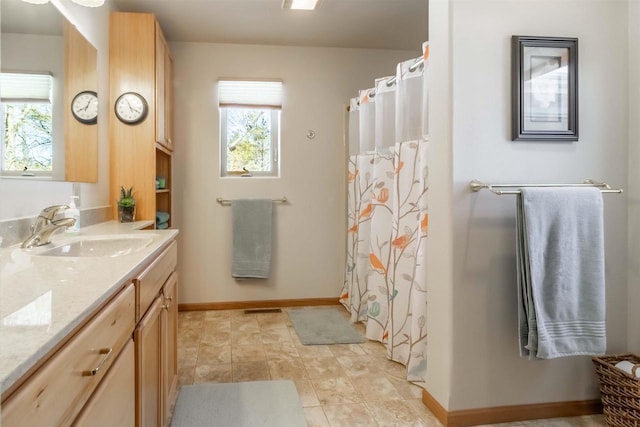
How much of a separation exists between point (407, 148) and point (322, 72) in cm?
173

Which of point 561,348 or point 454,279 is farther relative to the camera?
point 454,279

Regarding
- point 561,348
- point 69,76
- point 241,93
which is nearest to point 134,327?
point 69,76

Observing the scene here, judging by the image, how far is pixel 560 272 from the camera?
183 cm

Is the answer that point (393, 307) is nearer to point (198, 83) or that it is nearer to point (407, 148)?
point (407, 148)

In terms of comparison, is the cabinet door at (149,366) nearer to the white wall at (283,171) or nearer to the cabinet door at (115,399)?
the cabinet door at (115,399)

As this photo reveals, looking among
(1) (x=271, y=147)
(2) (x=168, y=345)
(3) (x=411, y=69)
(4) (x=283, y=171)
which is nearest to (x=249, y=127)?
(1) (x=271, y=147)

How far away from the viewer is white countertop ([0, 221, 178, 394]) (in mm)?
596

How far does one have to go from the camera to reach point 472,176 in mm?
1957

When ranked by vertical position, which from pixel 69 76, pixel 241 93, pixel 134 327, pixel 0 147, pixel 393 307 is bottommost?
pixel 393 307

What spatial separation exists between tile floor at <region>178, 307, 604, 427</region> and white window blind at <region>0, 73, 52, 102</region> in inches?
62.1

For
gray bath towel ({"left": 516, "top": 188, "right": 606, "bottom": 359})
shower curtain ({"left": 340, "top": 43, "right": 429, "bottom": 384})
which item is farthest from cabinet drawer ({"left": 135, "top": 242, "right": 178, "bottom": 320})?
gray bath towel ({"left": 516, "top": 188, "right": 606, "bottom": 359})

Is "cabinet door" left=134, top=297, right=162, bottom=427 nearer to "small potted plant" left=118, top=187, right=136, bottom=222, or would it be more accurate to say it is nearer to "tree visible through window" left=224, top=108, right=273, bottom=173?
"small potted plant" left=118, top=187, right=136, bottom=222

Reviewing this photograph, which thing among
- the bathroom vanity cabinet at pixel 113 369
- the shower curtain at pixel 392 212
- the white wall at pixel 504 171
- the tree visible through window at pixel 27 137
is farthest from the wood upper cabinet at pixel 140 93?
the white wall at pixel 504 171

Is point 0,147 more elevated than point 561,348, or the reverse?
point 0,147
